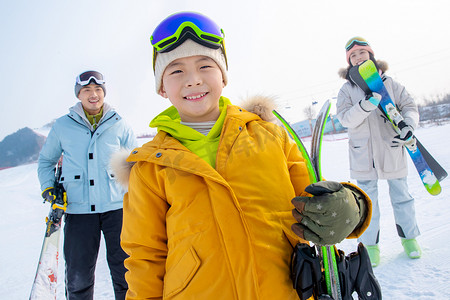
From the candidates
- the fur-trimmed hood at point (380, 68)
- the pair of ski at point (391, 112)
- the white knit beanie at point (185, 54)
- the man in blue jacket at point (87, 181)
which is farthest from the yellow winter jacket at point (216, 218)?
the fur-trimmed hood at point (380, 68)

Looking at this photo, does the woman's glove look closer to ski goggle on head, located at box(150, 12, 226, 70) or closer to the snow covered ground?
the snow covered ground

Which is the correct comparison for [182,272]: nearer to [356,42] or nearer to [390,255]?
[390,255]

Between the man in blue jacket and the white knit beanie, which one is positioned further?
the man in blue jacket

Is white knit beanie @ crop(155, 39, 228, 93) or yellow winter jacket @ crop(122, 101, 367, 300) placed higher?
white knit beanie @ crop(155, 39, 228, 93)

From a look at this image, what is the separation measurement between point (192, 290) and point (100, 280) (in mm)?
2749

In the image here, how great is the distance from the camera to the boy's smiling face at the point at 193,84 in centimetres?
132

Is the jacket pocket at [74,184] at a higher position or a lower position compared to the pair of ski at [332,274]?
higher

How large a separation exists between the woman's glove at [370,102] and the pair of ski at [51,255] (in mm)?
3107

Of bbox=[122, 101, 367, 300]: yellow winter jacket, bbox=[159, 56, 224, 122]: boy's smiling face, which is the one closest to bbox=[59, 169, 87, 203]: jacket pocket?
bbox=[122, 101, 367, 300]: yellow winter jacket

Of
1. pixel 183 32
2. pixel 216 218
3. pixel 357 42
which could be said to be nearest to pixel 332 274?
pixel 216 218

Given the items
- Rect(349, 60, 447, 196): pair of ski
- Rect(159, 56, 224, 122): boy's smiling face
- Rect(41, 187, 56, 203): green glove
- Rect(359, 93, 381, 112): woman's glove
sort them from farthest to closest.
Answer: Rect(349, 60, 447, 196): pair of ski → Rect(359, 93, 381, 112): woman's glove → Rect(41, 187, 56, 203): green glove → Rect(159, 56, 224, 122): boy's smiling face

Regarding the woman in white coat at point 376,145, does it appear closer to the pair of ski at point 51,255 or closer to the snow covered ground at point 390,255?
the snow covered ground at point 390,255

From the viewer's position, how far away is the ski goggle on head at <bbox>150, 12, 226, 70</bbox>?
135 centimetres

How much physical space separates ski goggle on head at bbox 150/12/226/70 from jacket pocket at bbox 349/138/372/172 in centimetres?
228
